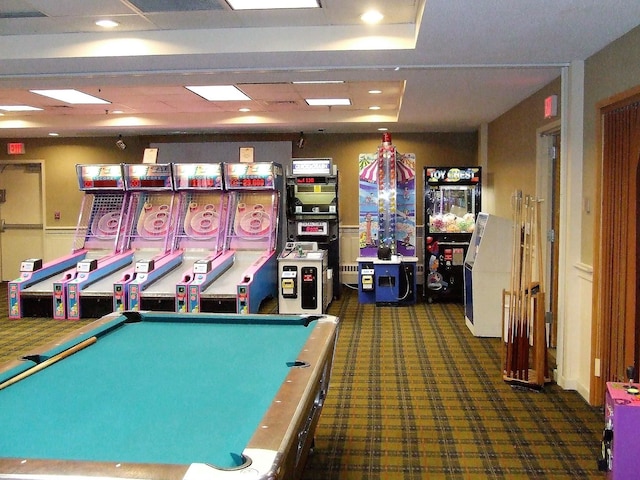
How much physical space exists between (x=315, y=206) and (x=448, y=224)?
1.80 metres

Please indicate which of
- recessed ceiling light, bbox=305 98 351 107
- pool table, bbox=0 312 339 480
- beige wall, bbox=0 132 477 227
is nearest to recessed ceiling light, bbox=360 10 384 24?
pool table, bbox=0 312 339 480

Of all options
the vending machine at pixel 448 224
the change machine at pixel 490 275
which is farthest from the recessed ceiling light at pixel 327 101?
the change machine at pixel 490 275

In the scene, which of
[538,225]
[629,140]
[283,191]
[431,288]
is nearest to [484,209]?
[431,288]

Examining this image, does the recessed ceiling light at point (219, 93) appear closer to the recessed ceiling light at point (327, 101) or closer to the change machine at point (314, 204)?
the recessed ceiling light at point (327, 101)

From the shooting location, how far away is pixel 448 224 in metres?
7.81

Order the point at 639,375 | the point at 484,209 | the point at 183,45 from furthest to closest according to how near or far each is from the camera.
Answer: the point at 484,209, the point at 183,45, the point at 639,375

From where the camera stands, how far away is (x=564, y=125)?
4465 millimetres

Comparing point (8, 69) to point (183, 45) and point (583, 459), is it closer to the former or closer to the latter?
point (183, 45)

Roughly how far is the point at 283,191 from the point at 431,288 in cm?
259

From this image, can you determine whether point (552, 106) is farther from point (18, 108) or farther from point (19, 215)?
point (19, 215)

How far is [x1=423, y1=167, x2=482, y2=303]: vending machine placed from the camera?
25.4ft

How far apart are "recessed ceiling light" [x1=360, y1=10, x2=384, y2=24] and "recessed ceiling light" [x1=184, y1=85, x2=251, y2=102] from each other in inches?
103

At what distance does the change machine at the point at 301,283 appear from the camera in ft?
22.4

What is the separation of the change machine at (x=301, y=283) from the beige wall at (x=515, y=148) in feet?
7.85
